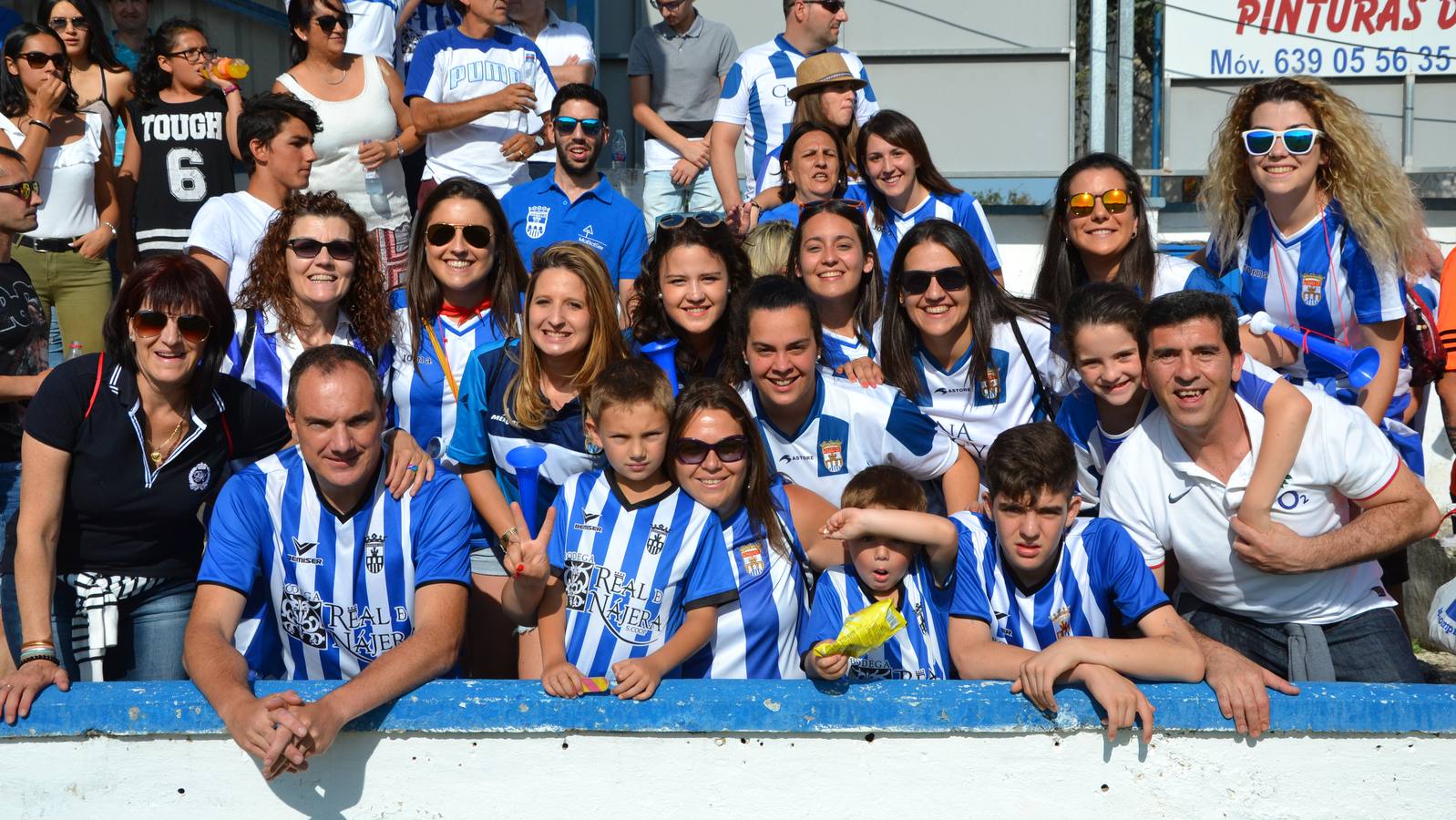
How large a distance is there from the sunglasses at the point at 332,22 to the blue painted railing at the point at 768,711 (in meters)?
3.61

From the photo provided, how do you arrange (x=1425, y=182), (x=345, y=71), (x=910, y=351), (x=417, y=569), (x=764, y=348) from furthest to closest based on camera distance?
(x=1425, y=182) → (x=345, y=71) → (x=910, y=351) → (x=764, y=348) → (x=417, y=569)

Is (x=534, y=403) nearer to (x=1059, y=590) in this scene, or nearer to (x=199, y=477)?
(x=199, y=477)

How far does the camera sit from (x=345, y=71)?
609 cm

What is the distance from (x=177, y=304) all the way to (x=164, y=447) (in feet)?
1.41

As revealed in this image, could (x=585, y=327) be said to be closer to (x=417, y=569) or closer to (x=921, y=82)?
(x=417, y=569)

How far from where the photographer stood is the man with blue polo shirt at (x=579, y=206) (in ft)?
18.9

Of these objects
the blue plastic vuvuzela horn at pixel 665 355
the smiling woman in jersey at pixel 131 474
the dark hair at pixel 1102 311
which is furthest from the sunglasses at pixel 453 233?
the dark hair at pixel 1102 311

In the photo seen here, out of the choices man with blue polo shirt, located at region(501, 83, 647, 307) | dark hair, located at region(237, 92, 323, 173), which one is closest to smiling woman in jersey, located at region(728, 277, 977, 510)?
man with blue polo shirt, located at region(501, 83, 647, 307)

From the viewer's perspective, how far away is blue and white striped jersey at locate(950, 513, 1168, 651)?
3.58 metres

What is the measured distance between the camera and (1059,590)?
3605 millimetres

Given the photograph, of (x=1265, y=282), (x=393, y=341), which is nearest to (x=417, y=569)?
(x=393, y=341)

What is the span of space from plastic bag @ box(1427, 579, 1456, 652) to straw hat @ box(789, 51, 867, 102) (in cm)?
340

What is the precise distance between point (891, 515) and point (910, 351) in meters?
1.11

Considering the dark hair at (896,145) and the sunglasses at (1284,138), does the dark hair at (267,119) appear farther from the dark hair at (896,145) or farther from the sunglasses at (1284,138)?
the sunglasses at (1284,138)
